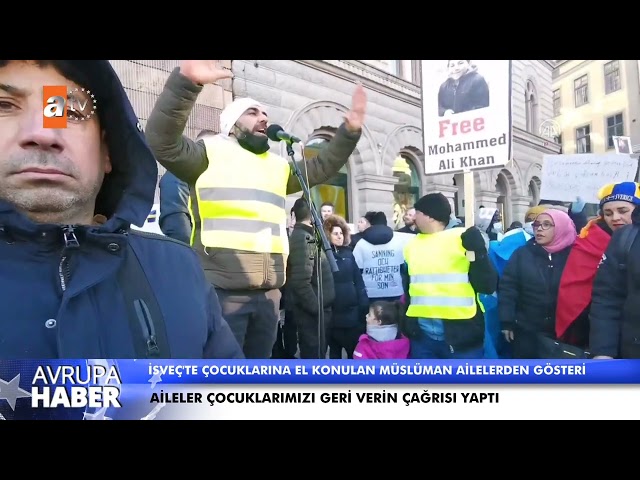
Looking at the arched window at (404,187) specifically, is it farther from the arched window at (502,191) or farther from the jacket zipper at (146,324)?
the jacket zipper at (146,324)

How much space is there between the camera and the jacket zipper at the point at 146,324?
178cm

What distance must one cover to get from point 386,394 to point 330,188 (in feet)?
3.54

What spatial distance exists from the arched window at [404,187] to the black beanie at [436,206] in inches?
1.7

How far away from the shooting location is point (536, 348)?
104 inches

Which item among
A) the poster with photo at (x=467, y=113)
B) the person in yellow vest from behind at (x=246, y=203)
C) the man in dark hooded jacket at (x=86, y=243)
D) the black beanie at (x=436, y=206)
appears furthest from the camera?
the black beanie at (x=436, y=206)

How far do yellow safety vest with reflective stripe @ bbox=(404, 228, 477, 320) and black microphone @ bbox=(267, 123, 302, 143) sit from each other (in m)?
0.87

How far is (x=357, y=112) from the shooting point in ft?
8.73

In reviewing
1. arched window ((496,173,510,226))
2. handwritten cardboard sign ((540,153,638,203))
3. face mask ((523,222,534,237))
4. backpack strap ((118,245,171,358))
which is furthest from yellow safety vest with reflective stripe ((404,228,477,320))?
backpack strap ((118,245,171,358))

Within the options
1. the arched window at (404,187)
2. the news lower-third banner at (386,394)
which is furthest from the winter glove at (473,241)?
the news lower-third banner at (386,394)

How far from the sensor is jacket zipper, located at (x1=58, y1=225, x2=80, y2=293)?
168 cm

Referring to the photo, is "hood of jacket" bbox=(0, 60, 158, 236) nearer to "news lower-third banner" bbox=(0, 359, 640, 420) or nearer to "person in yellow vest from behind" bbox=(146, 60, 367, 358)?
"person in yellow vest from behind" bbox=(146, 60, 367, 358)

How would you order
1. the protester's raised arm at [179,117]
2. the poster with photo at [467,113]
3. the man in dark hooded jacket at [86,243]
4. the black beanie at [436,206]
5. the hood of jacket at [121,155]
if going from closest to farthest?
the man in dark hooded jacket at [86,243], the hood of jacket at [121,155], the protester's raised arm at [179,117], the poster with photo at [467,113], the black beanie at [436,206]

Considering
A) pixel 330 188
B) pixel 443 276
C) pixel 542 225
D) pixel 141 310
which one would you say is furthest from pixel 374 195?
pixel 141 310

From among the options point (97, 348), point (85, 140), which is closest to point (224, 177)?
A: point (85, 140)
